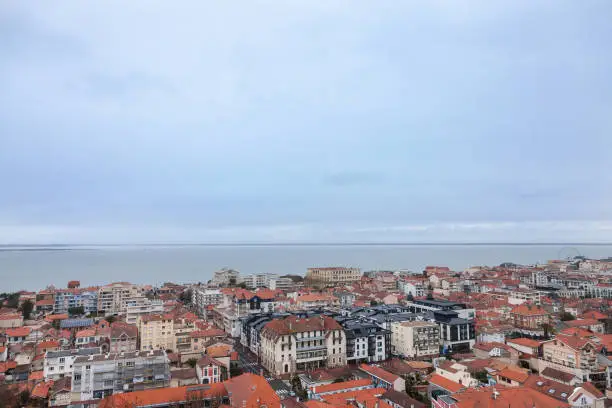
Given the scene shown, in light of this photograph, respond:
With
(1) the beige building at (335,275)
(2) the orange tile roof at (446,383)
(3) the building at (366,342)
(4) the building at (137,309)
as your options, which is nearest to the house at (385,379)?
(2) the orange tile roof at (446,383)

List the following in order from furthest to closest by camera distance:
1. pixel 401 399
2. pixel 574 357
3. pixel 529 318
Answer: pixel 529 318 → pixel 574 357 → pixel 401 399

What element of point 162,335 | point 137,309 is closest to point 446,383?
point 162,335

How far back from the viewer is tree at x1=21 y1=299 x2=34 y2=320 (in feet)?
117

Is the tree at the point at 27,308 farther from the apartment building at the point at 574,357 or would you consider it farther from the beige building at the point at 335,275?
the apartment building at the point at 574,357

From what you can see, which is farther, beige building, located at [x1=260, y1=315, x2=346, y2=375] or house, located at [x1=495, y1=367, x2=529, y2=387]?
beige building, located at [x1=260, y1=315, x2=346, y2=375]

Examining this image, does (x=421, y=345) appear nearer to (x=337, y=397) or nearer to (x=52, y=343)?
(x=337, y=397)

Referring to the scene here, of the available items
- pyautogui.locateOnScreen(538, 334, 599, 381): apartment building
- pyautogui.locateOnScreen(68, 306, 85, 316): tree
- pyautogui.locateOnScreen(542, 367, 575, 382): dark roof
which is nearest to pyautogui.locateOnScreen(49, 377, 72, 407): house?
pyautogui.locateOnScreen(542, 367, 575, 382): dark roof

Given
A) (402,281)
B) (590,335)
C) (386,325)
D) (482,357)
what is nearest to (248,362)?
(386,325)

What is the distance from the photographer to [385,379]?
17.3 metres

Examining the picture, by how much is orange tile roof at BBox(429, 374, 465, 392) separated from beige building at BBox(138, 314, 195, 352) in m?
14.3

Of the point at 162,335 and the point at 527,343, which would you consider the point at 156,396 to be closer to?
the point at 162,335

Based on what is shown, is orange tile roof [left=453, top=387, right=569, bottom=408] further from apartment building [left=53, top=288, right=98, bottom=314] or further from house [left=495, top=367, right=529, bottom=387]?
apartment building [left=53, top=288, right=98, bottom=314]

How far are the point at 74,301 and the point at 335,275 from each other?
3464 cm

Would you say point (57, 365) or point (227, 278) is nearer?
point (57, 365)
